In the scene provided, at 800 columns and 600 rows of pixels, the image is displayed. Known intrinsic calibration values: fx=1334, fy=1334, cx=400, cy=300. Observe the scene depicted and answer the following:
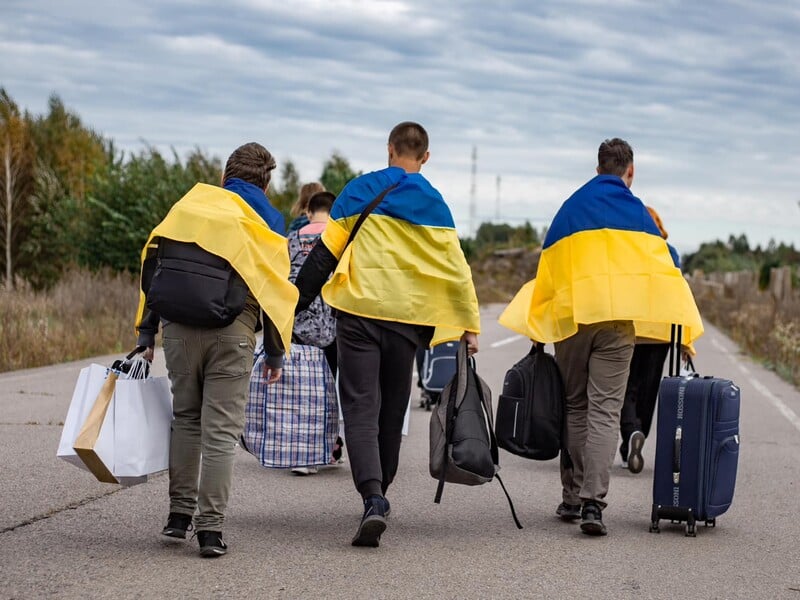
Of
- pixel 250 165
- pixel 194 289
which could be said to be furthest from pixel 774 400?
pixel 194 289

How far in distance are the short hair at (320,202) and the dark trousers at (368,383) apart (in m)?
2.51

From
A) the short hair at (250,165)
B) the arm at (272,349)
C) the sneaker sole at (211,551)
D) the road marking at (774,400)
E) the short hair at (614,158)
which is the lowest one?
the road marking at (774,400)

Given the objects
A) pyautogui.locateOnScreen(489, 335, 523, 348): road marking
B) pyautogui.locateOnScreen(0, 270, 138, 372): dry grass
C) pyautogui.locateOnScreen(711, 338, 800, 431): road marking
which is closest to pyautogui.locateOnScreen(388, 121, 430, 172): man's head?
pyautogui.locateOnScreen(711, 338, 800, 431): road marking

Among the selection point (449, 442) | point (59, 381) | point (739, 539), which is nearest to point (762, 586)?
point (739, 539)

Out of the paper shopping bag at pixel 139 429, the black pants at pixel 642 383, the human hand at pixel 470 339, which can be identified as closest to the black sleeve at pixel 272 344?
the paper shopping bag at pixel 139 429

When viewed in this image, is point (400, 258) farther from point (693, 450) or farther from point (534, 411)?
point (693, 450)

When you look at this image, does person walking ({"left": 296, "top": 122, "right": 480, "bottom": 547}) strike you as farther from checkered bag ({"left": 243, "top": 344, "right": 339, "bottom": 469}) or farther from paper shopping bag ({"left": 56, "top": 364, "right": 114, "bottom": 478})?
paper shopping bag ({"left": 56, "top": 364, "right": 114, "bottom": 478})

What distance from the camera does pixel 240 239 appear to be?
19.9 feet

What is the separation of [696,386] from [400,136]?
2.05 metres

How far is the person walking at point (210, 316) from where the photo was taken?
599cm

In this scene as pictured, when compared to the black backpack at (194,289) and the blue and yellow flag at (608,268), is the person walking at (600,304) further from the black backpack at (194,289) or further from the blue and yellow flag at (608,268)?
the black backpack at (194,289)

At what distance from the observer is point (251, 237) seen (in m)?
6.14

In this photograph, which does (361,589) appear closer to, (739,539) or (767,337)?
(739,539)

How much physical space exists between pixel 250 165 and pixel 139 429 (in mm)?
1362
